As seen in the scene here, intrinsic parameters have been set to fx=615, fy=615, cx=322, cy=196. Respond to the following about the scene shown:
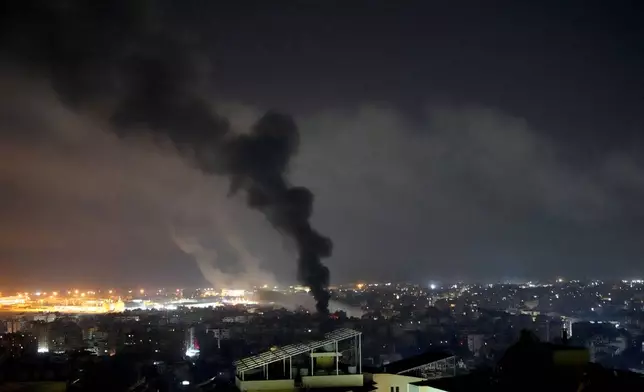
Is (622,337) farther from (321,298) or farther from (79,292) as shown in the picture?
(79,292)

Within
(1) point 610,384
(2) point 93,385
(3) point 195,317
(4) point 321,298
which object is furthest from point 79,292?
(1) point 610,384

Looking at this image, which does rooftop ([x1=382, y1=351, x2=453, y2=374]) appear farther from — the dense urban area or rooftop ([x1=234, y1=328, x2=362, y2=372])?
the dense urban area

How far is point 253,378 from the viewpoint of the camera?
1037 cm

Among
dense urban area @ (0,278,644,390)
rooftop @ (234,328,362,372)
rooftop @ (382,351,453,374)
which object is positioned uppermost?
rooftop @ (234,328,362,372)

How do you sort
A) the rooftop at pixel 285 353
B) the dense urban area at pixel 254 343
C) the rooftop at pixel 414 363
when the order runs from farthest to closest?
1. the dense urban area at pixel 254 343
2. the rooftop at pixel 414 363
3. the rooftop at pixel 285 353

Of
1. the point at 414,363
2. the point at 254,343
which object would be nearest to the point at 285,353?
the point at 414,363

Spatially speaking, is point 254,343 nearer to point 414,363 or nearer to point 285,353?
point 414,363

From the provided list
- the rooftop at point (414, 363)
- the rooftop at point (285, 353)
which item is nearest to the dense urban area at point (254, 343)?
the rooftop at point (414, 363)

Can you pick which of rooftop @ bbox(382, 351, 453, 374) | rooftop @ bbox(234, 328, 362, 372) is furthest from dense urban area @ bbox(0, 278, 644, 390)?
rooftop @ bbox(234, 328, 362, 372)

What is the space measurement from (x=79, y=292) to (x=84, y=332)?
265ft

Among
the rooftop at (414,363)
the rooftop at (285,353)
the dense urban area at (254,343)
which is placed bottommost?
the dense urban area at (254,343)

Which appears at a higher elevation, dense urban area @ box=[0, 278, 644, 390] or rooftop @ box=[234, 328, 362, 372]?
rooftop @ box=[234, 328, 362, 372]

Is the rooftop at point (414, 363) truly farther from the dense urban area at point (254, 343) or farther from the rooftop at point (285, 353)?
the dense urban area at point (254, 343)

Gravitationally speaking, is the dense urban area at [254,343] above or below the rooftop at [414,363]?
below
